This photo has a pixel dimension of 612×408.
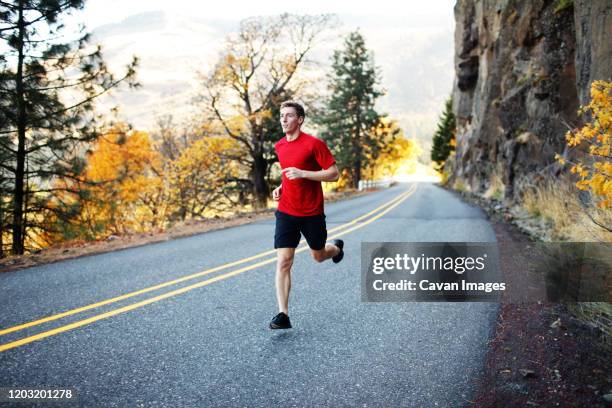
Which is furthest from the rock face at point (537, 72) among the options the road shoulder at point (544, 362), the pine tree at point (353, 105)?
the pine tree at point (353, 105)

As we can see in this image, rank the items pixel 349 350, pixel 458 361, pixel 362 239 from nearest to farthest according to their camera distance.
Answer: pixel 458 361 < pixel 349 350 < pixel 362 239

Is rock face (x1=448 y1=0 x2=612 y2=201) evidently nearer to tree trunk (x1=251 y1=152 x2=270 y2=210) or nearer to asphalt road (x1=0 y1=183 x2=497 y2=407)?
asphalt road (x1=0 y1=183 x2=497 y2=407)

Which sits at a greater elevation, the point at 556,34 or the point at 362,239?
the point at 556,34

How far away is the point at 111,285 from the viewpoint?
5.16 metres

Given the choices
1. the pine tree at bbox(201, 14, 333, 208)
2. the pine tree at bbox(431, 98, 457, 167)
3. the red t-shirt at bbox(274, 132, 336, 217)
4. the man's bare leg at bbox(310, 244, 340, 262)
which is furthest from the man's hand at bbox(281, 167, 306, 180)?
the pine tree at bbox(431, 98, 457, 167)

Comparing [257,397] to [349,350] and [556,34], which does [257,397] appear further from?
[556,34]

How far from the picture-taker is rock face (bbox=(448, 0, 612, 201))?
7.48 metres

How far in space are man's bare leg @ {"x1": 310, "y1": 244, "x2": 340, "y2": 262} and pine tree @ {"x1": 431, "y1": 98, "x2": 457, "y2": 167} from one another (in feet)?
159

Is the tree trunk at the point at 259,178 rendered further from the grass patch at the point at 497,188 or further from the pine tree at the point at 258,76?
the grass patch at the point at 497,188

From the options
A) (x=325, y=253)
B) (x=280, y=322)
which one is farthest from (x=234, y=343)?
(x=325, y=253)

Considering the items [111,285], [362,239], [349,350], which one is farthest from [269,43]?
[349,350]

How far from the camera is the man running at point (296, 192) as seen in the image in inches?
142

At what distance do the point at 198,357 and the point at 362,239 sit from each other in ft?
19.6

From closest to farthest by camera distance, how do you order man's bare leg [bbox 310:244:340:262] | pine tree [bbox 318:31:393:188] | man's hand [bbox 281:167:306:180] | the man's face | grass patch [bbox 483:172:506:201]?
man's hand [bbox 281:167:306:180] < the man's face < man's bare leg [bbox 310:244:340:262] < grass patch [bbox 483:172:506:201] < pine tree [bbox 318:31:393:188]
